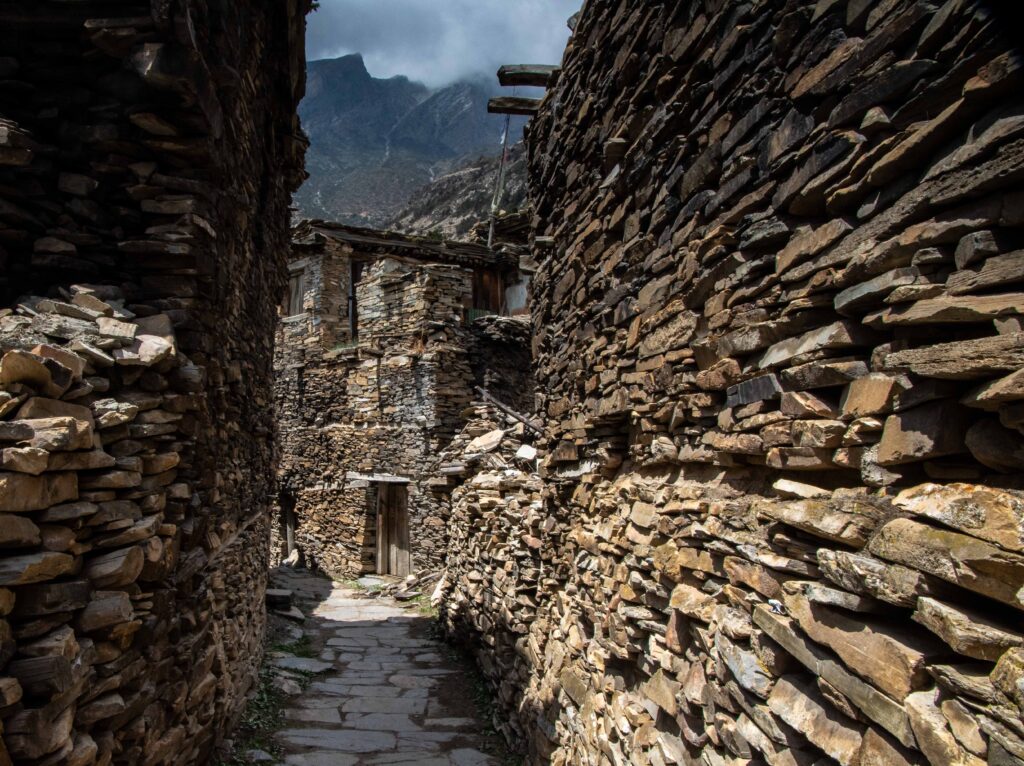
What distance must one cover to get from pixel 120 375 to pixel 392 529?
12233 millimetres

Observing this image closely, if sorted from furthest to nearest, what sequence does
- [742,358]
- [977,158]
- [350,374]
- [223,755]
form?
[350,374]
[223,755]
[742,358]
[977,158]

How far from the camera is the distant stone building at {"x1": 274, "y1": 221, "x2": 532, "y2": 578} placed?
1447 cm

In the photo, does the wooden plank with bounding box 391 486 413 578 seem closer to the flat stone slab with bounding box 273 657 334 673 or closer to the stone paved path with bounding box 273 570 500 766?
the stone paved path with bounding box 273 570 500 766

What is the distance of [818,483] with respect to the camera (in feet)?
6.73

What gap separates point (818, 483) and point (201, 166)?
4110mm

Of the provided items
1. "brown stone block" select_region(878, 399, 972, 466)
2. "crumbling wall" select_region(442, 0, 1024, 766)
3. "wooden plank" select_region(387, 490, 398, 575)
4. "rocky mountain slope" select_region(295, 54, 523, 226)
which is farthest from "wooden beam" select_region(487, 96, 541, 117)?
"rocky mountain slope" select_region(295, 54, 523, 226)

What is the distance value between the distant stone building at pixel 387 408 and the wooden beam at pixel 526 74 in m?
8.49

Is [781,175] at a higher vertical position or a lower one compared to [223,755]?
higher

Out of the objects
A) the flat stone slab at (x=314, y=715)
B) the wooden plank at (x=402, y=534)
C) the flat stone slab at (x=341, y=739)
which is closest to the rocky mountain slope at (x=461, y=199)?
the wooden plank at (x=402, y=534)

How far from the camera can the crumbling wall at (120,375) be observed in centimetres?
261

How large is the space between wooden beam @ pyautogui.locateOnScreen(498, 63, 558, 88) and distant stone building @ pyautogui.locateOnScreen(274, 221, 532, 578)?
8.49 meters

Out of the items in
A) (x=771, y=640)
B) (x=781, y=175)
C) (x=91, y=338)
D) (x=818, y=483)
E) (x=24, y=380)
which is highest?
(x=781, y=175)

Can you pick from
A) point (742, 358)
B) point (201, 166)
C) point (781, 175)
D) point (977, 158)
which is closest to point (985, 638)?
point (977, 158)

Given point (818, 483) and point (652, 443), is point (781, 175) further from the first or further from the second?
point (652, 443)
